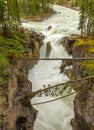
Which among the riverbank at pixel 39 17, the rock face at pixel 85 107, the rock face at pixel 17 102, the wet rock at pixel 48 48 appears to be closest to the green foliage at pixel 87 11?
the wet rock at pixel 48 48

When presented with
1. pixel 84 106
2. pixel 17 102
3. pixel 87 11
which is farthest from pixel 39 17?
pixel 17 102

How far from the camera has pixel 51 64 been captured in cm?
3778

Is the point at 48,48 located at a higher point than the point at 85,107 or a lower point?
higher

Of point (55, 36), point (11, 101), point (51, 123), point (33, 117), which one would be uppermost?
point (55, 36)

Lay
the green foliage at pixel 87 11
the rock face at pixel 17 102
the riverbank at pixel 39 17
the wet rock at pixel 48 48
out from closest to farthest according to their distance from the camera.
A: the rock face at pixel 17 102, the green foliage at pixel 87 11, the wet rock at pixel 48 48, the riverbank at pixel 39 17

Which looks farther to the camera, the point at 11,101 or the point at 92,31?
the point at 92,31

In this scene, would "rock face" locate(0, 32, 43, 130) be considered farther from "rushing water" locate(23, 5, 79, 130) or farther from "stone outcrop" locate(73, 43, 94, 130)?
"rushing water" locate(23, 5, 79, 130)

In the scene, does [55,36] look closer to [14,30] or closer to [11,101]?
[14,30]

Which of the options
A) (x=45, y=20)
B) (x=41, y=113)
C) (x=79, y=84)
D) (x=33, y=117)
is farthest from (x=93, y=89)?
(x=45, y=20)

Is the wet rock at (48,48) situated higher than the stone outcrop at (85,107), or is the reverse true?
the wet rock at (48,48)

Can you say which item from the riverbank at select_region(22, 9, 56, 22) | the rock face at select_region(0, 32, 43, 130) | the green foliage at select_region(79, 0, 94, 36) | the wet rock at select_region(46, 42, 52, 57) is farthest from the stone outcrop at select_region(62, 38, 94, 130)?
the riverbank at select_region(22, 9, 56, 22)

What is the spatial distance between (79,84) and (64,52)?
653 inches

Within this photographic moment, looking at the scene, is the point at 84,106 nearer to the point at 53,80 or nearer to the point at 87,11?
the point at 53,80

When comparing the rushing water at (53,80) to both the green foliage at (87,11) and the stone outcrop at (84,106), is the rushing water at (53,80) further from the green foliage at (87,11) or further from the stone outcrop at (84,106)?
the green foliage at (87,11)
